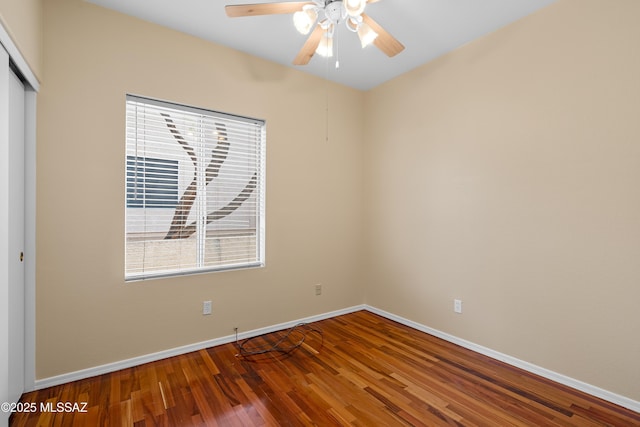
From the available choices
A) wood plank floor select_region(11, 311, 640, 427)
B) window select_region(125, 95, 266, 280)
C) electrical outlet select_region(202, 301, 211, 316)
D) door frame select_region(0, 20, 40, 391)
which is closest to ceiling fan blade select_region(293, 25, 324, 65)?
window select_region(125, 95, 266, 280)

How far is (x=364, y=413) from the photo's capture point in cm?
184

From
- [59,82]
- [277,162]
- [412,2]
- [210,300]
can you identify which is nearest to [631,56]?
[412,2]

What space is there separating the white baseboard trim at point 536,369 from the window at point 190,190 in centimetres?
184

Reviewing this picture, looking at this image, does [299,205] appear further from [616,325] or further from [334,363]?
[616,325]

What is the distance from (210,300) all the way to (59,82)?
6.52 ft

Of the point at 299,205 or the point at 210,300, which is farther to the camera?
the point at 299,205

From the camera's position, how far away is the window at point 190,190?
95.9 inches

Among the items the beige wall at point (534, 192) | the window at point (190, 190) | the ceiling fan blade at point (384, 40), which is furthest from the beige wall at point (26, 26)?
the beige wall at point (534, 192)

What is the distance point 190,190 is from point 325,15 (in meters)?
1.76

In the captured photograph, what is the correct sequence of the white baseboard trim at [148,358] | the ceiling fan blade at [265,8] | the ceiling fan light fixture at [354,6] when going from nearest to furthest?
the ceiling fan light fixture at [354,6]
the ceiling fan blade at [265,8]
the white baseboard trim at [148,358]

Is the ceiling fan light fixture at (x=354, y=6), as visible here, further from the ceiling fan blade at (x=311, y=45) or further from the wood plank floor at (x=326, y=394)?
the wood plank floor at (x=326, y=394)

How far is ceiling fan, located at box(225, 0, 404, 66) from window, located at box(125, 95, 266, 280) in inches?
44.0

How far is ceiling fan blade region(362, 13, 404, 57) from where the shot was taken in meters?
1.91

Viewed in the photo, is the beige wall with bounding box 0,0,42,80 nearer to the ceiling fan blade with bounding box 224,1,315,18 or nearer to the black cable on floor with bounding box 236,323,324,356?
the ceiling fan blade with bounding box 224,1,315,18
